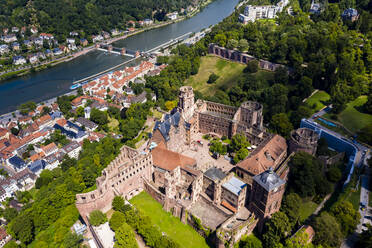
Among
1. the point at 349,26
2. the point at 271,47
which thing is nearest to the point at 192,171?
the point at 271,47

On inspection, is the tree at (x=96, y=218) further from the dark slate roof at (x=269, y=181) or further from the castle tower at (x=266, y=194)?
the dark slate roof at (x=269, y=181)

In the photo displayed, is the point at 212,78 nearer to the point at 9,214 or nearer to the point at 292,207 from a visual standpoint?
the point at 292,207

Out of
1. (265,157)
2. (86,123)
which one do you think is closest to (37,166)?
(86,123)

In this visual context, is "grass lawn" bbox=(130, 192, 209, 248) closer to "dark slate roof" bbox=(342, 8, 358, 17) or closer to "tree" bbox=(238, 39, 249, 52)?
"tree" bbox=(238, 39, 249, 52)

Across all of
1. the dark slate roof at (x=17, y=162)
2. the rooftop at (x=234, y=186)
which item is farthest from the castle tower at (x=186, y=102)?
the dark slate roof at (x=17, y=162)

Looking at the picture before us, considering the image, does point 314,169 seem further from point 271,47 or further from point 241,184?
point 271,47
